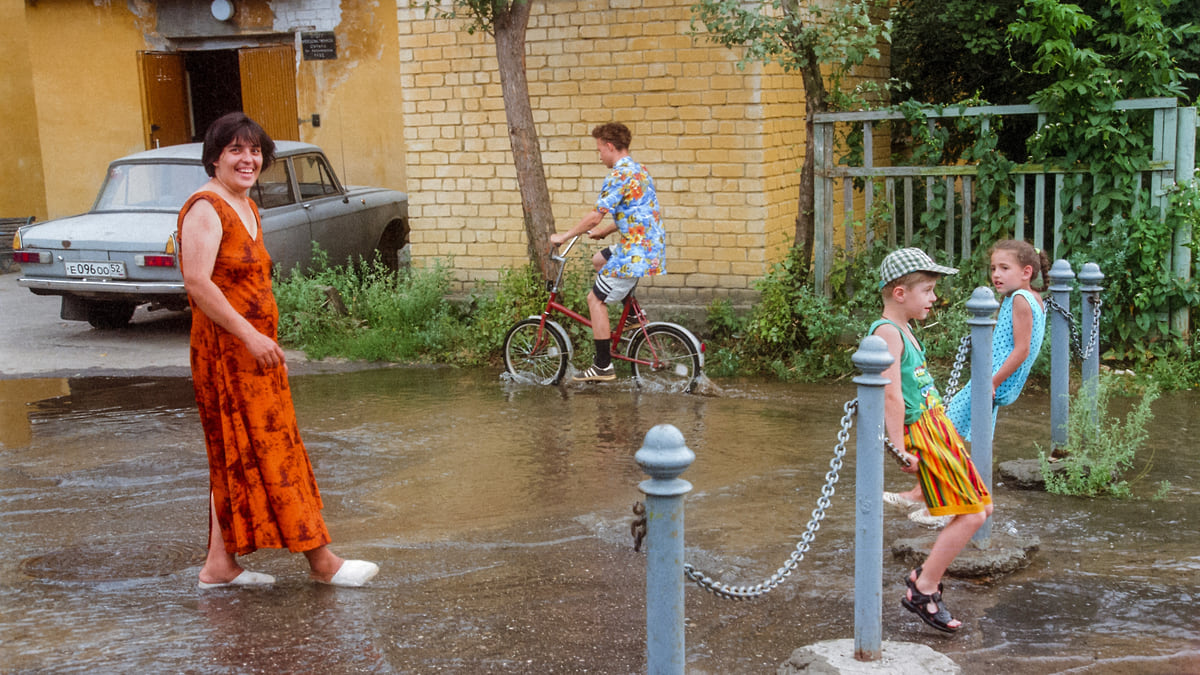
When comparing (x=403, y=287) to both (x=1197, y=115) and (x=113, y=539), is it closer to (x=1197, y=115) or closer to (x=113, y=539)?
(x=113, y=539)

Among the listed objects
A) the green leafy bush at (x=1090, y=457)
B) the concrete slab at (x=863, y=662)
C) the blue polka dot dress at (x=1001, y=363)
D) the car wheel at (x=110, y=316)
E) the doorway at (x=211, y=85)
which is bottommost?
the concrete slab at (x=863, y=662)

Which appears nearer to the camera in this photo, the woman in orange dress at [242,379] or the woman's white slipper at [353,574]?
the woman in orange dress at [242,379]

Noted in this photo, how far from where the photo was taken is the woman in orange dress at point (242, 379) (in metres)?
4.31

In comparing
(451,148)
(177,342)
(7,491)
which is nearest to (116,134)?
(177,342)

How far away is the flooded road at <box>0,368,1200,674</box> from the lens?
156 inches

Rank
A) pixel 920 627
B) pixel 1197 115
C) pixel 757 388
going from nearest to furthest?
pixel 920 627
pixel 1197 115
pixel 757 388

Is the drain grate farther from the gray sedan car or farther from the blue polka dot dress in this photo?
the gray sedan car

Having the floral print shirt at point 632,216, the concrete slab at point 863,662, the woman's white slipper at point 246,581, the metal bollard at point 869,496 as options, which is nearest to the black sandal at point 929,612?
the concrete slab at point 863,662

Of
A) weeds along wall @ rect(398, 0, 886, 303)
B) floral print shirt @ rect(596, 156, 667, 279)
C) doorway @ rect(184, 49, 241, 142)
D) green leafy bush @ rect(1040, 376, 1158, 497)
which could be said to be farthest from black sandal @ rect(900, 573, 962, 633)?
doorway @ rect(184, 49, 241, 142)

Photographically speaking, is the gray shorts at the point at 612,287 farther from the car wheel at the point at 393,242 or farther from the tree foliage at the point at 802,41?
the car wheel at the point at 393,242

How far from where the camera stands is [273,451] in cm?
441

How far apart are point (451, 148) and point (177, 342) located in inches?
123

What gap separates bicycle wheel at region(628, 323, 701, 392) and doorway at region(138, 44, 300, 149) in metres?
8.03

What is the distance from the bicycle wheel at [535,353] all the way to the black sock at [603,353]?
0.99 feet
